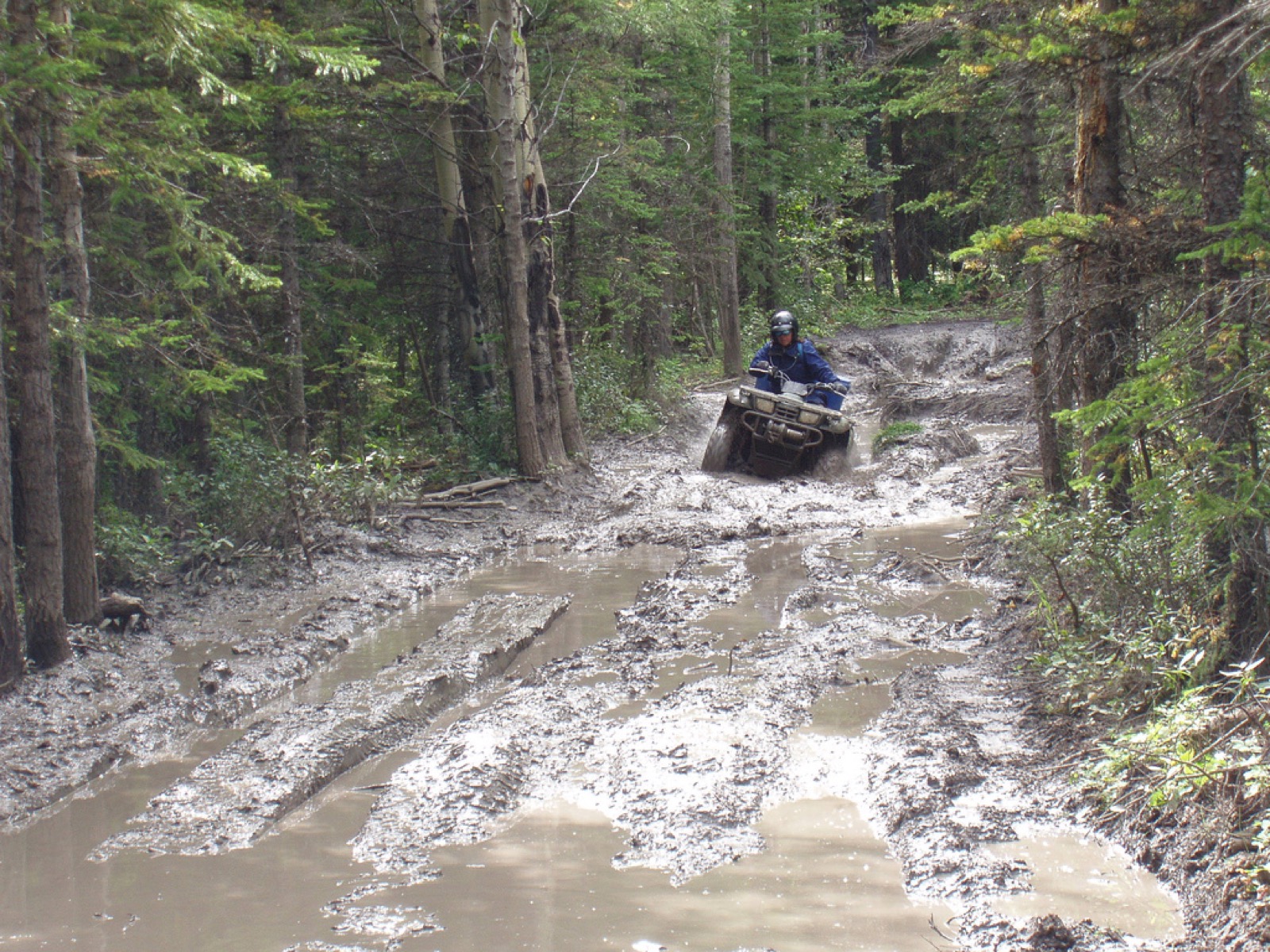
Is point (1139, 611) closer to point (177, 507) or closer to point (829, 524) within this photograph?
point (829, 524)

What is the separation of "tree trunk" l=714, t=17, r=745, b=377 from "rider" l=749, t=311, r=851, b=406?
838cm

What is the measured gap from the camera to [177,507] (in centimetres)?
1172

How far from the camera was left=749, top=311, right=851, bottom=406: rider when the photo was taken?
15.5 m

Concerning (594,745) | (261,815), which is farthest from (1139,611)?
(261,815)

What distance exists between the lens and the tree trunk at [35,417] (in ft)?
24.6

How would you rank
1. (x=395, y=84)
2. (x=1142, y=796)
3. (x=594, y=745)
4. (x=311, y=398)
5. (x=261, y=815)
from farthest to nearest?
(x=311, y=398) → (x=395, y=84) → (x=594, y=745) → (x=261, y=815) → (x=1142, y=796)

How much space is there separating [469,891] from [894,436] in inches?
551

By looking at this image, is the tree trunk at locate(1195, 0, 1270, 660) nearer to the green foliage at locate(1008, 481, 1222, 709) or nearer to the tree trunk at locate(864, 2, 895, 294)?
the green foliage at locate(1008, 481, 1222, 709)

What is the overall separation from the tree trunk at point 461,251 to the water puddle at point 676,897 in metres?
12.2

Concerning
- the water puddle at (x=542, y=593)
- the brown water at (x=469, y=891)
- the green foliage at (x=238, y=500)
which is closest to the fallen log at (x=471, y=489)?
the water puddle at (x=542, y=593)

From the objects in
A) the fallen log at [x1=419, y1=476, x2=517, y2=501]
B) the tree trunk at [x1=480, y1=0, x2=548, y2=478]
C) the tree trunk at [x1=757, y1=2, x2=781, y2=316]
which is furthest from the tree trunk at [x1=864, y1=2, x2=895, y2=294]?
the fallen log at [x1=419, y1=476, x2=517, y2=501]

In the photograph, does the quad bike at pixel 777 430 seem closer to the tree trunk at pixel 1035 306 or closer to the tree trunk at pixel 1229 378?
the tree trunk at pixel 1035 306

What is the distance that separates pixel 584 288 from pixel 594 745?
1413 cm

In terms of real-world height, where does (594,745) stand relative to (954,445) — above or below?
below
